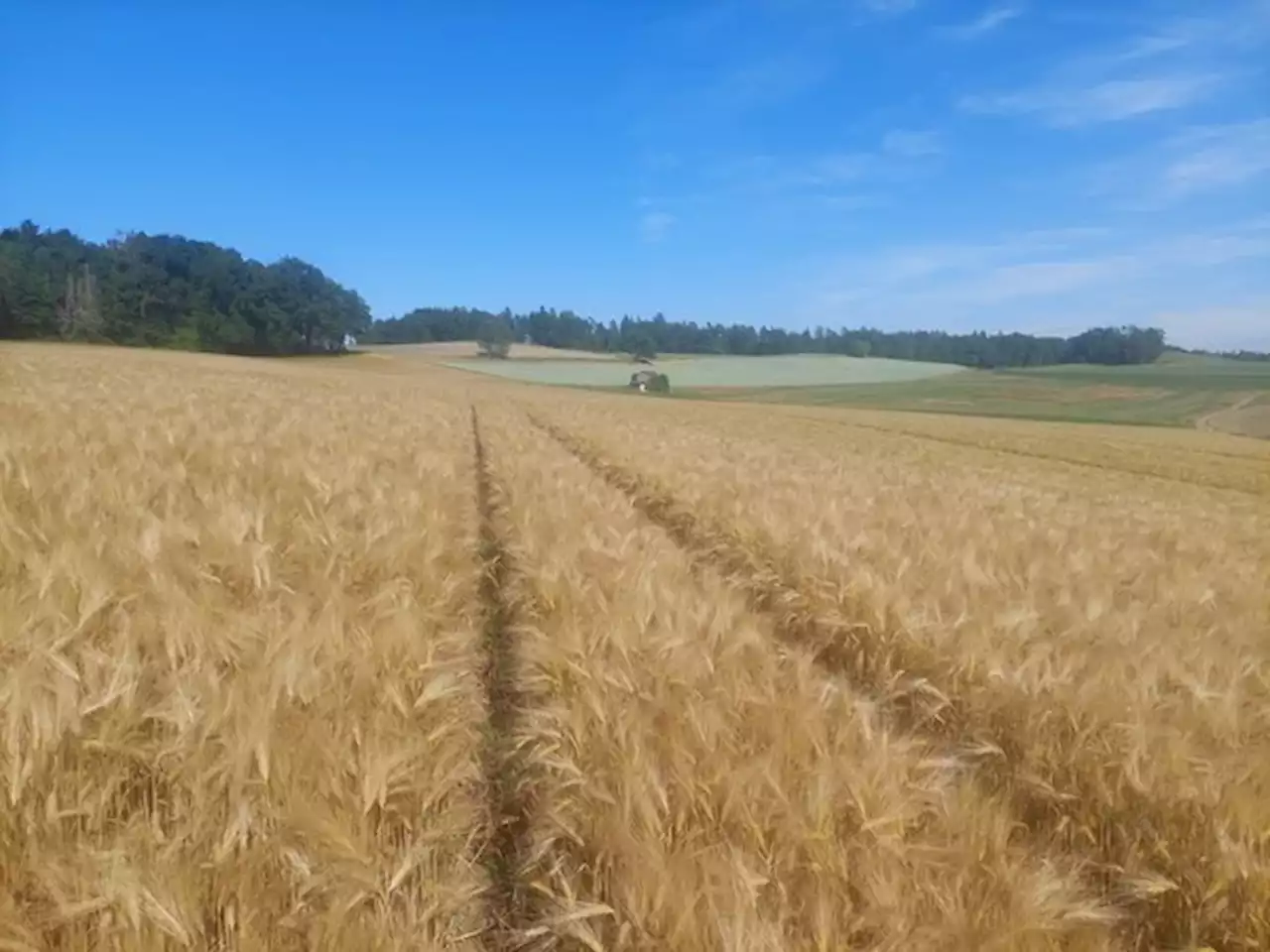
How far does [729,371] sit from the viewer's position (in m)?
104

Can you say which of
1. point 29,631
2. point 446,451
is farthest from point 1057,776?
point 446,451

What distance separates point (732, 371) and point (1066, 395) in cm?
3928

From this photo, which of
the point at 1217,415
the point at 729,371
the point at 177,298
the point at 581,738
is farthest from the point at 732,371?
the point at 581,738

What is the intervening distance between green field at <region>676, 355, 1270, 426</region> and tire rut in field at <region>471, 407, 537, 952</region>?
67.9 meters

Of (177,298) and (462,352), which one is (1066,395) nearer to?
(462,352)

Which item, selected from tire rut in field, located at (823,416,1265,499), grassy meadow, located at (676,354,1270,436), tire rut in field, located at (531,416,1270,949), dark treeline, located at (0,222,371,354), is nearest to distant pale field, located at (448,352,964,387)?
grassy meadow, located at (676,354,1270,436)

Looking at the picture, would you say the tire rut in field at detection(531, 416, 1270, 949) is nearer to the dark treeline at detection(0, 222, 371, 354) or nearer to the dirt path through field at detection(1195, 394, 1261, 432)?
the dirt path through field at detection(1195, 394, 1261, 432)

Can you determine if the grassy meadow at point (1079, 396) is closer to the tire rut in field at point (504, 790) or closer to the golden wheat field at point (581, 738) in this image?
the golden wheat field at point (581, 738)

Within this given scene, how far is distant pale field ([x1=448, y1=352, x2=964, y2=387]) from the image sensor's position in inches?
3487

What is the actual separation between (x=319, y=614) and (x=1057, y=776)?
8.55ft

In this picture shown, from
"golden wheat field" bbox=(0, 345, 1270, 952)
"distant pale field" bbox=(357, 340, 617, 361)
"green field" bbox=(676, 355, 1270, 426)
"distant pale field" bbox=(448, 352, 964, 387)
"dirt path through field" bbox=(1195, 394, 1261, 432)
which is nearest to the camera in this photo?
"golden wheat field" bbox=(0, 345, 1270, 952)

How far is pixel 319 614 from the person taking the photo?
299 centimetres

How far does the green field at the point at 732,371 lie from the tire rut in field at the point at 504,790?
254ft

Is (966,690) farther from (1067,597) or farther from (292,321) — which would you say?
(292,321)
